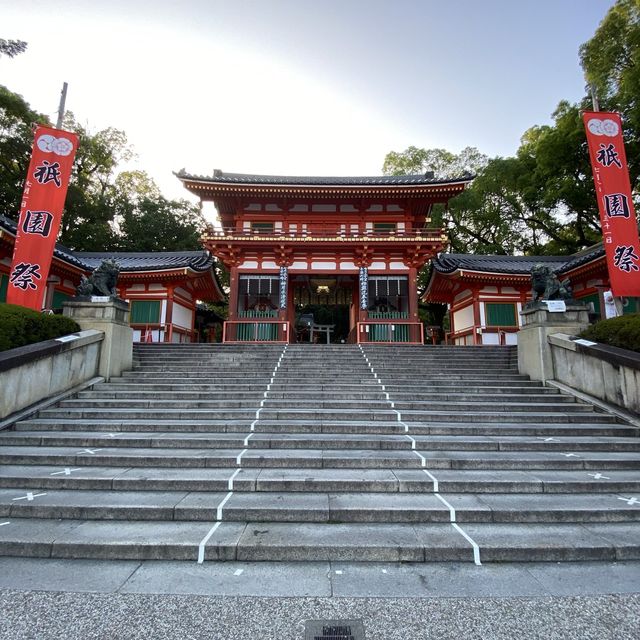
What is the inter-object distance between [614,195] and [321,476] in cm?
1058

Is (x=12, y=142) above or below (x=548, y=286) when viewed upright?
above

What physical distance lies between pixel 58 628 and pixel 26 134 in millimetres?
27966

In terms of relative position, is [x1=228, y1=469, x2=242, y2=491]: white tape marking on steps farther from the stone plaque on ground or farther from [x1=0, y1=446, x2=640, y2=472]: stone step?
the stone plaque on ground

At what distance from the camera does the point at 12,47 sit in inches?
279

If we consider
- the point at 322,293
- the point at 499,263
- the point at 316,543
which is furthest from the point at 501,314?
the point at 316,543

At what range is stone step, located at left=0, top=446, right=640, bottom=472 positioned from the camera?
185 inches

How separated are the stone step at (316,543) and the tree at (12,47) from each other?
882cm

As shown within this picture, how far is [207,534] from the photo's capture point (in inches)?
130

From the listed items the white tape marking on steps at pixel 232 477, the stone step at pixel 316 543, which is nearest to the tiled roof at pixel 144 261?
the white tape marking on steps at pixel 232 477

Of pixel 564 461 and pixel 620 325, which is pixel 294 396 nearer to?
pixel 564 461

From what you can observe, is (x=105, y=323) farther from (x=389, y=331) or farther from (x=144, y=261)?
(x=144, y=261)

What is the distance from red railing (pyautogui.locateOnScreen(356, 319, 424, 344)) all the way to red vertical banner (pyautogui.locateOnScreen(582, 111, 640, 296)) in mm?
7026

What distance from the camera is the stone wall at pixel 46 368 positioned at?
5980 mm

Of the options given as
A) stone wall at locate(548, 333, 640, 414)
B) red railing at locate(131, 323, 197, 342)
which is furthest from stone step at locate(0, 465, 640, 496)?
red railing at locate(131, 323, 197, 342)
